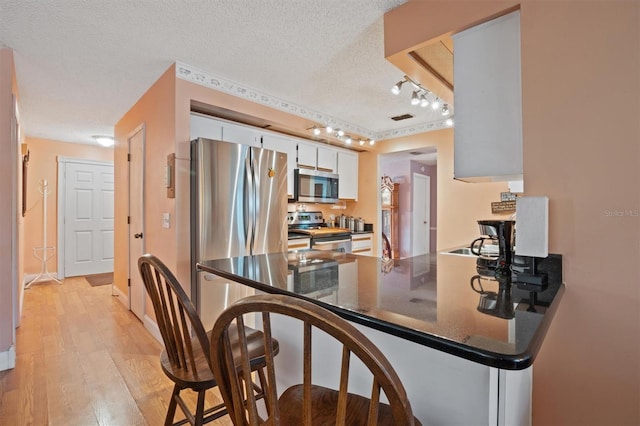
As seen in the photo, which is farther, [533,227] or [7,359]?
[7,359]

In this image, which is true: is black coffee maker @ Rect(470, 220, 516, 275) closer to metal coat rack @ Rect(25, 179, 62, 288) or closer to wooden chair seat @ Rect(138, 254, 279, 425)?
wooden chair seat @ Rect(138, 254, 279, 425)

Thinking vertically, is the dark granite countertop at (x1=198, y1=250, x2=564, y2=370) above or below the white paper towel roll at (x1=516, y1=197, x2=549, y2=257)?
below

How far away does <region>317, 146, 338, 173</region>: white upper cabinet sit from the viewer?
13.5 ft

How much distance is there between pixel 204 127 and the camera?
2.83m

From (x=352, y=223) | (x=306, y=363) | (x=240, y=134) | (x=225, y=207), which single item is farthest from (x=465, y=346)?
(x=352, y=223)

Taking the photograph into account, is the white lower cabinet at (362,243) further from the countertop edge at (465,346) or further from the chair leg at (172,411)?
the countertop edge at (465,346)

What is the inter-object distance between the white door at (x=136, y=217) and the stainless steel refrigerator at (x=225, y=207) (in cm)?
104

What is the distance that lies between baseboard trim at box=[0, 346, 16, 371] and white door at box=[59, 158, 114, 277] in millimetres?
3493

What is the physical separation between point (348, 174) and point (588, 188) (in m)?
3.51

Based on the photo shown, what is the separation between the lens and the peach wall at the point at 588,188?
1058 mm

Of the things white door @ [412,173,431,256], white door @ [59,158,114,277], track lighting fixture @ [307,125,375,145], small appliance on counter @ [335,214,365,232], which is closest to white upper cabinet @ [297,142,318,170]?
track lighting fixture @ [307,125,375,145]

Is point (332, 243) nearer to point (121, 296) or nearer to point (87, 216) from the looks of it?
point (121, 296)

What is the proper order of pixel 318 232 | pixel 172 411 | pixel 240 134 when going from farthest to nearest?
pixel 318 232 < pixel 240 134 < pixel 172 411

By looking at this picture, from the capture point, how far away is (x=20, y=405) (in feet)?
6.14
